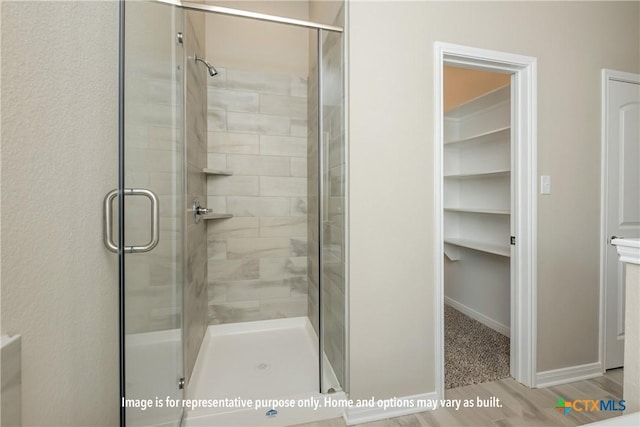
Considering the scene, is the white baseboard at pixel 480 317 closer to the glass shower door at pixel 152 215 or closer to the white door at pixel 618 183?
the white door at pixel 618 183

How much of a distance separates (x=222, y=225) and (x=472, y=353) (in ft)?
7.53

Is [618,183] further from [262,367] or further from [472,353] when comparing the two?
[262,367]

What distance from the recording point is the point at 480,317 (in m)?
2.78

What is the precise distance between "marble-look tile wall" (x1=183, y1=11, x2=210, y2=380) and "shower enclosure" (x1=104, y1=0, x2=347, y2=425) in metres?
0.02

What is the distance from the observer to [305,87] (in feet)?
8.80

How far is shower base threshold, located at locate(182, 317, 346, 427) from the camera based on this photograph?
1442 millimetres

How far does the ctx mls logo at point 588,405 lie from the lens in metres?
1.59

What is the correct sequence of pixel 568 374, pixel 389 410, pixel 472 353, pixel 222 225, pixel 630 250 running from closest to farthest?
pixel 630 250 < pixel 389 410 < pixel 568 374 < pixel 472 353 < pixel 222 225

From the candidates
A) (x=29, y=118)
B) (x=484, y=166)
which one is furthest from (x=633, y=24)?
(x=29, y=118)

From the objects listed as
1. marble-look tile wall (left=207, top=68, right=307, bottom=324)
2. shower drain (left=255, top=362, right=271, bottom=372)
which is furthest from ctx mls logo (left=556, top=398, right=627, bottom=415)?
marble-look tile wall (left=207, top=68, right=307, bottom=324)

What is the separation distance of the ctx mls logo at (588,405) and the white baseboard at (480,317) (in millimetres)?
774

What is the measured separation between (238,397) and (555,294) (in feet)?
6.82

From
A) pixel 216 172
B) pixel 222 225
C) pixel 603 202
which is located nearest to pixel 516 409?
pixel 603 202

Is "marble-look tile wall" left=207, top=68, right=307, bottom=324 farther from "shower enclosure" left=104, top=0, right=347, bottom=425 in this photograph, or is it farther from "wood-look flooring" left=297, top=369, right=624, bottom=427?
"wood-look flooring" left=297, top=369, right=624, bottom=427
